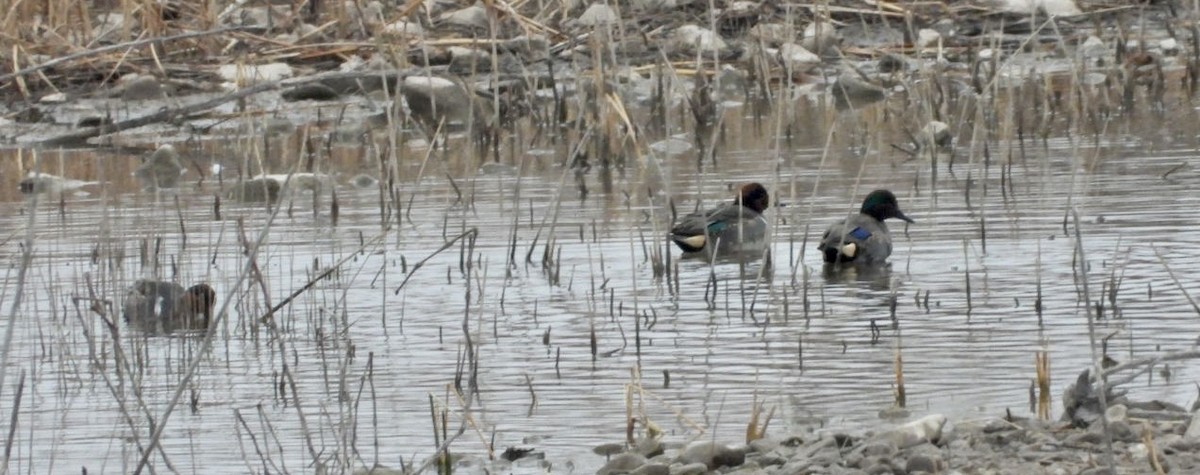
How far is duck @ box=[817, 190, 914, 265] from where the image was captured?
823 centimetres

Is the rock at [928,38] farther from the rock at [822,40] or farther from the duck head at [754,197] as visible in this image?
the duck head at [754,197]

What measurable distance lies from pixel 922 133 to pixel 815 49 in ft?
16.7

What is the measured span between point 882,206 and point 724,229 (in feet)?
2.20

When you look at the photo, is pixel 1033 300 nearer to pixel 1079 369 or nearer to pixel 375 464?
pixel 1079 369

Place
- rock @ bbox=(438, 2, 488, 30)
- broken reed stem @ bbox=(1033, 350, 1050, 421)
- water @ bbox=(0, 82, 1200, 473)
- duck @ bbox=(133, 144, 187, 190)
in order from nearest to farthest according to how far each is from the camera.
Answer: broken reed stem @ bbox=(1033, 350, 1050, 421) < water @ bbox=(0, 82, 1200, 473) < duck @ bbox=(133, 144, 187, 190) < rock @ bbox=(438, 2, 488, 30)

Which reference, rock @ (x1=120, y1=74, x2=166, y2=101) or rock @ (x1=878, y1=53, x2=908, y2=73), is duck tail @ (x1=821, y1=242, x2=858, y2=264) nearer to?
rock @ (x1=878, y1=53, x2=908, y2=73)

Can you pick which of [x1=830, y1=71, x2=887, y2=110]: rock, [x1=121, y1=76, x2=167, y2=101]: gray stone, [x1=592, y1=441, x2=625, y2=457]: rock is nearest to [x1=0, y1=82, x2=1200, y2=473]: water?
[x1=592, y1=441, x2=625, y2=457]: rock

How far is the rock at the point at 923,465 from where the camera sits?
15.6 feet

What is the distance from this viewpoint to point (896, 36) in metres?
16.4

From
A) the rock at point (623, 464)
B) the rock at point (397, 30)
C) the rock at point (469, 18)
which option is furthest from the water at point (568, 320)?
the rock at point (469, 18)

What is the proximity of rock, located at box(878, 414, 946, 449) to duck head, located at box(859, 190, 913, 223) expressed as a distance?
3.89 meters

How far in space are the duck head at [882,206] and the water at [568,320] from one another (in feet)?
0.37

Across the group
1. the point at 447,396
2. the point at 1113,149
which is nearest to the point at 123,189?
the point at 1113,149

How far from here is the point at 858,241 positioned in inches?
328
